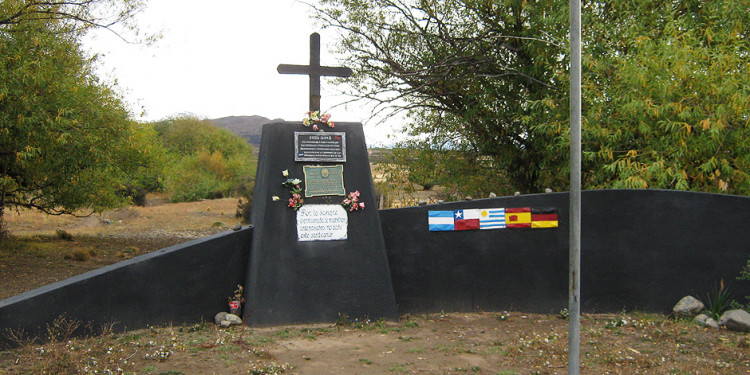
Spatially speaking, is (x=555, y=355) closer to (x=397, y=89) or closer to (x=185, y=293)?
(x=185, y=293)

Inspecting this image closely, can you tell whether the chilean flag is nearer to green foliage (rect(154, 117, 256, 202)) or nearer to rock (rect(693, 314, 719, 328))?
rock (rect(693, 314, 719, 328))

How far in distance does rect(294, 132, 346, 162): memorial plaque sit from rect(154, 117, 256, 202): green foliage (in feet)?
86.1

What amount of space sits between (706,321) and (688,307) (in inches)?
12.5

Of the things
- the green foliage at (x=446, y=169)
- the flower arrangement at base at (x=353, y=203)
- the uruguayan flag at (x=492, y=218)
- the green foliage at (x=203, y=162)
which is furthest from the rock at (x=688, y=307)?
the green foliage at (x=203, y=162)

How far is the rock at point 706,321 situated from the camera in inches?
271

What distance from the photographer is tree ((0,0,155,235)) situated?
409 inches

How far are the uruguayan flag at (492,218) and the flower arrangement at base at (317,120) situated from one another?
7.45 feet

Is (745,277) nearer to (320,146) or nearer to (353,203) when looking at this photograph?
(353,203)

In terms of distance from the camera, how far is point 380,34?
14.6m

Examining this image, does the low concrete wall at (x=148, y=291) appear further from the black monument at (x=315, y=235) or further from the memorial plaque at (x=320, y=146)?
the memorial plaque at (x=320, y=146)

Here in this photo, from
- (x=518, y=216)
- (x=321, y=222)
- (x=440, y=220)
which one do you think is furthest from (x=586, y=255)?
(x=321, y=222)

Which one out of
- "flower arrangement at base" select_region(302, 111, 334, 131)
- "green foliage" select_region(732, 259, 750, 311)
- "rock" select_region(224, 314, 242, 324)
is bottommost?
"rock" select_region(224, 314, 242, 324)

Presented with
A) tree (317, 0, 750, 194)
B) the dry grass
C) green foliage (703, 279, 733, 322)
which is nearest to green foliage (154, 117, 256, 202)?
tree (317, 0, 750, 194)

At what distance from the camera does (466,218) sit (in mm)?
7688
